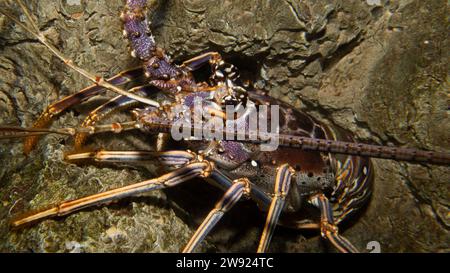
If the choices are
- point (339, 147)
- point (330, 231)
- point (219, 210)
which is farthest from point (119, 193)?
point (330, 231)

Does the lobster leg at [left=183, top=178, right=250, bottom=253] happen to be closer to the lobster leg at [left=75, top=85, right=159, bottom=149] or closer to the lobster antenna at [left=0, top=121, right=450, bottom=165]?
the lobster antenna at [left=0, top=121, right=450, bottom=165]

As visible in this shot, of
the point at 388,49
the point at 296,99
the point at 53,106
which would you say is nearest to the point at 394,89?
the point at 388,49

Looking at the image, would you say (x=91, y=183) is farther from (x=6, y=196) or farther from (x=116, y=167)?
(x=6, y=196)

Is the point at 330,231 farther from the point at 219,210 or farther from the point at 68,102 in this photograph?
the point at 68,102

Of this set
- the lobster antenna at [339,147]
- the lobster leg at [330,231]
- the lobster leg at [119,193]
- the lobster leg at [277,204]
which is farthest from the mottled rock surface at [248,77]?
the lobster leg at [330,231]

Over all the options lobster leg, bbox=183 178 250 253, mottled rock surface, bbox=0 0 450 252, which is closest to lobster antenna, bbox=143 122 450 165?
lobster leg, bbox=183 178 250 253
